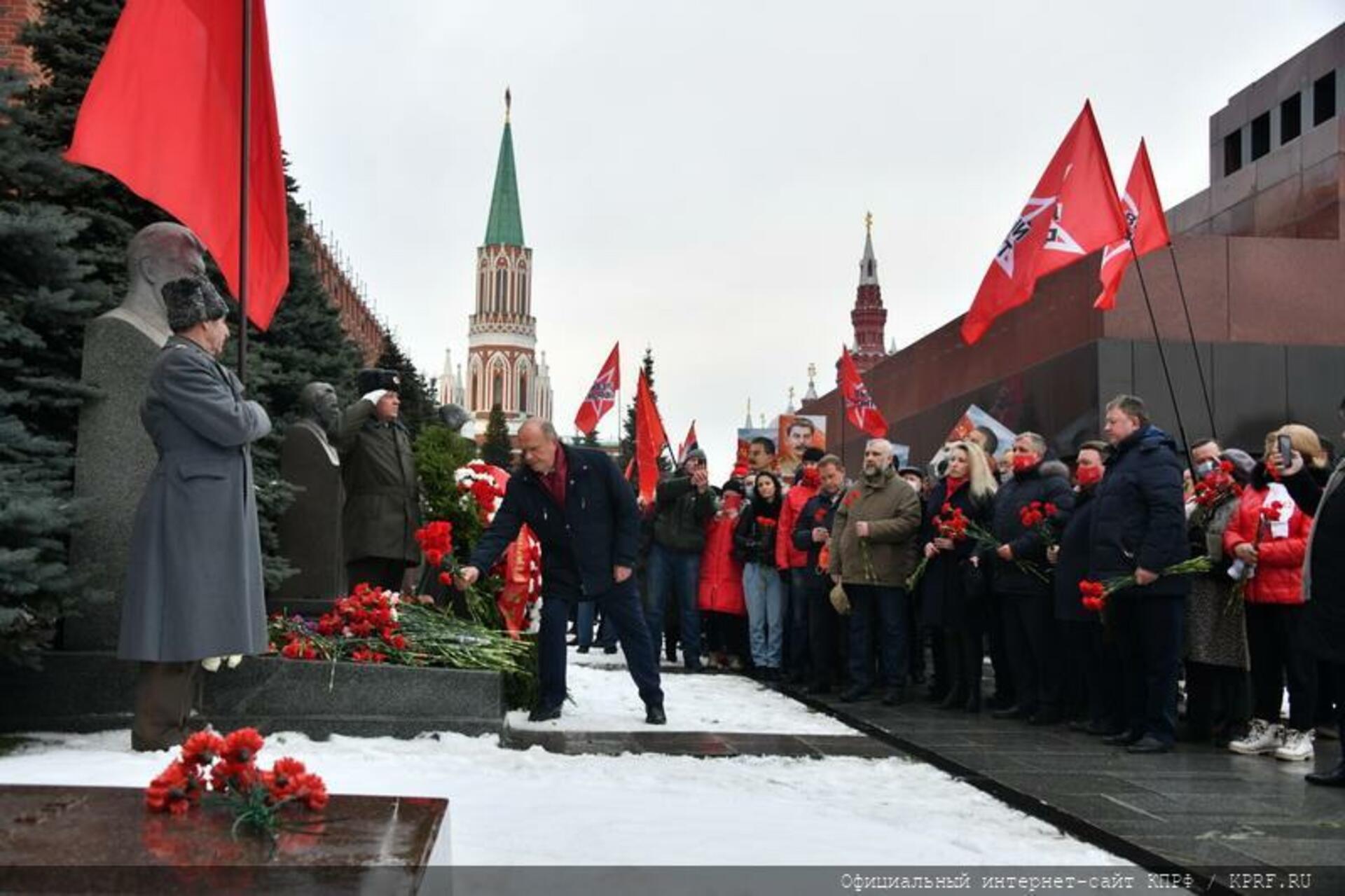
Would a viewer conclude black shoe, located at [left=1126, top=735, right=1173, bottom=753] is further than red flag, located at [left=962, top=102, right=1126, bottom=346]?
No

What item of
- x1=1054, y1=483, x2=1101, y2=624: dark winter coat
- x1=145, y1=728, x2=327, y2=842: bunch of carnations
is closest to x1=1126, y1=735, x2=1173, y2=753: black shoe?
x1=1054, y1=483, x2=1101, y2=624: dark winter coat

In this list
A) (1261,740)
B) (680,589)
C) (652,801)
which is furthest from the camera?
(680,589)

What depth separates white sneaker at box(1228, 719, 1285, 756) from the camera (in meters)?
8.02

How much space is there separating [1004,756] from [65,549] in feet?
16.9

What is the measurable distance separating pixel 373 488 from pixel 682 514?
396cm

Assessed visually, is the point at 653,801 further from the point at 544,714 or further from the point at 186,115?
the point at 186,115

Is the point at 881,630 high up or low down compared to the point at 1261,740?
up

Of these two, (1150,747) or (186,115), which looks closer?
(186,115)

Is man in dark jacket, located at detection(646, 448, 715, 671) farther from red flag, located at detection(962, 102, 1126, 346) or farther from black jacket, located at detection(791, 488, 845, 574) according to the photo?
red flag, located at detection(962, 102, 1126, 346)

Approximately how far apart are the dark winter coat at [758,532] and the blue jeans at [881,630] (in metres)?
1.92

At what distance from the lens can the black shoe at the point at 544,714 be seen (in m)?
8.45

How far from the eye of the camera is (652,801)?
5633mm

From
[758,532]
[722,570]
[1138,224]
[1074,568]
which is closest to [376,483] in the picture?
[758,532]

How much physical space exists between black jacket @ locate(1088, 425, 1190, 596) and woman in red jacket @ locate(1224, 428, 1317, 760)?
1.56ft
